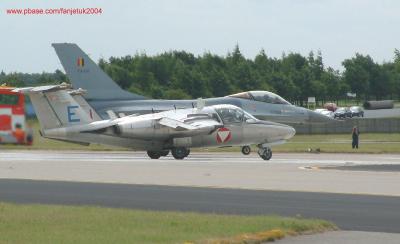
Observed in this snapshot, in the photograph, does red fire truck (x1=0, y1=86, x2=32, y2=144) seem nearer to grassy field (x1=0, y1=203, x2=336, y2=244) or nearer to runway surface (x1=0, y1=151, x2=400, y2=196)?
grassy field (x1=0, y1=203, x2=336, y2=244)

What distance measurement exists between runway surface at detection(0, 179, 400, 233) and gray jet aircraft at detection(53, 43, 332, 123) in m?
23.6

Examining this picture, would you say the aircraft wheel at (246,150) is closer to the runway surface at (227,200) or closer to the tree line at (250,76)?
the runway surface at (227,200)

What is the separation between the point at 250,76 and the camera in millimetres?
114500

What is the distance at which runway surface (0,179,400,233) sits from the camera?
1828cm

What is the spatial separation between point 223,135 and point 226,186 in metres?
14.9

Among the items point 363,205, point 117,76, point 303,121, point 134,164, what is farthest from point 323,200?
point 117,76

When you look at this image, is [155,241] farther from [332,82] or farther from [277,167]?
[332,82]

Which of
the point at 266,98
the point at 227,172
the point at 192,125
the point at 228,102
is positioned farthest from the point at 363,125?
the point at 227,172

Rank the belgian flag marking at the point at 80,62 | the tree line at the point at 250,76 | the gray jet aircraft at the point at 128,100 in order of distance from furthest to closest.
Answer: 1. the tree line at the point at 250,76
2. the belgian flag marking at the point at 80,62
3. the gray jet aircraft at the point at 128,100

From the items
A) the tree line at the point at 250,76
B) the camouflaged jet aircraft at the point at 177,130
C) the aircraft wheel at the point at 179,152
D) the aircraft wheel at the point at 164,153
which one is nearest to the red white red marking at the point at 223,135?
the camouflaged jet aircraft at the point at 177,130

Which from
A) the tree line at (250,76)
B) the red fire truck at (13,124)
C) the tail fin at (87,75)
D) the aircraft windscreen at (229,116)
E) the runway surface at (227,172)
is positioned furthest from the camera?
the tree line at (250,76)

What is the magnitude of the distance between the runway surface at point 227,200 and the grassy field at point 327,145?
6.96 m

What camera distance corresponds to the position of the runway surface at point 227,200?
18.3 metres

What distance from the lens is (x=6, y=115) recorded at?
1197 centimetres
